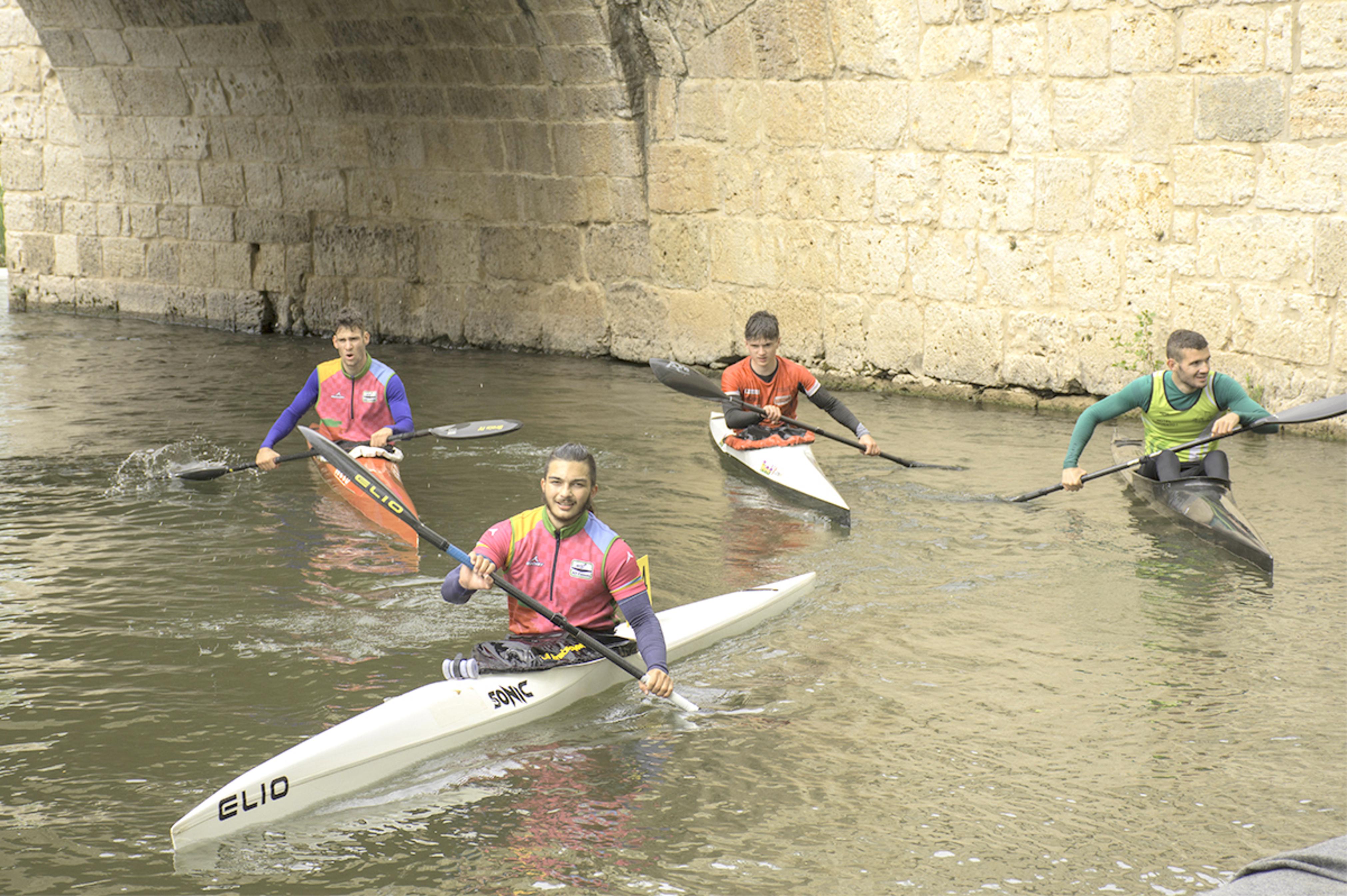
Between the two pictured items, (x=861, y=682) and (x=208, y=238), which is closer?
(x=861, y=682)

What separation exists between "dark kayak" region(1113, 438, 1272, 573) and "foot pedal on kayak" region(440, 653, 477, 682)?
136 inches

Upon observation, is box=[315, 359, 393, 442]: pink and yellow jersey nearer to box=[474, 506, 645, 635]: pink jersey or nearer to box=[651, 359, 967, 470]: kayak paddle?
box=[651, 359, 967, 470]: kayak paddle

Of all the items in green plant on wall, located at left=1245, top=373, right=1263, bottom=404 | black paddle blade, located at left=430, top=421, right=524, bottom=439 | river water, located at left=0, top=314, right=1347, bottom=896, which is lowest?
river water, located at left=0, top=314, right=1347, bottom=896

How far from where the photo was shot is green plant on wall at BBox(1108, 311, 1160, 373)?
9211 mm

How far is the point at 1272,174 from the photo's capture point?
27.9 ft

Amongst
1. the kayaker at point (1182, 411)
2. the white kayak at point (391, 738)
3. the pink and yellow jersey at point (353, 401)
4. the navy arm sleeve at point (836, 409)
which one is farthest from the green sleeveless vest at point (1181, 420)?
the pink and yellow jersey at point (353, 401)

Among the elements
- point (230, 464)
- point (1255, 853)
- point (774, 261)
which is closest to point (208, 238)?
point (774, 261)

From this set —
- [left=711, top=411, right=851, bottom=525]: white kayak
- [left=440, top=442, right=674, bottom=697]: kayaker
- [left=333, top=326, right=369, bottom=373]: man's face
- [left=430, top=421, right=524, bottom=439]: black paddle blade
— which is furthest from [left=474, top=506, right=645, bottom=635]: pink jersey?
[left=333, top=326, right=369, bottom=373]: man's face

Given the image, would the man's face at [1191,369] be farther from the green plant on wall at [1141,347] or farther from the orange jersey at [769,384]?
the green plant on wall at [1141,347]

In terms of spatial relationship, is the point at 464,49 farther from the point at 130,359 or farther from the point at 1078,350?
the point at 1078,350

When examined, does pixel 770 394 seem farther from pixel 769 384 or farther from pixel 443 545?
pixel 443 545

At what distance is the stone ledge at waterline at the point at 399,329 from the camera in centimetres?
997

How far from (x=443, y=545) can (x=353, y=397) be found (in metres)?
2.72

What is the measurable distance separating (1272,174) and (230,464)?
6.29m
